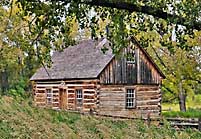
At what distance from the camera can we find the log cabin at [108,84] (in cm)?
2698

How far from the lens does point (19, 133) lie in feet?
39.6

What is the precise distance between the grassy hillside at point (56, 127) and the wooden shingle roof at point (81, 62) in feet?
32.3

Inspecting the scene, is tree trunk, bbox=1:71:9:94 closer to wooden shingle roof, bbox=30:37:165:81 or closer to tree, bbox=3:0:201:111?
wooden shingle roof, bbox=30:37:165:81

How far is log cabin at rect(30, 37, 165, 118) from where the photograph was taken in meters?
27.0

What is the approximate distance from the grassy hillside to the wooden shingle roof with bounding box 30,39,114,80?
9839 mm

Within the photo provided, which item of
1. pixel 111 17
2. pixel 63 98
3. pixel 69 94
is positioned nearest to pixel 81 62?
pixel 69 94

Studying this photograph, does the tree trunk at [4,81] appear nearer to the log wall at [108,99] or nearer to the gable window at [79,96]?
the log wall at [108,99]

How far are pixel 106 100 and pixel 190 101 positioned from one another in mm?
31078

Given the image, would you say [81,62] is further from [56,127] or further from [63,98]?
[56,127]

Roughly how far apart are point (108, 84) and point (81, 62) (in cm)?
322

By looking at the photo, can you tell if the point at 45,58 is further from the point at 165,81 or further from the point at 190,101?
the point at 190,101

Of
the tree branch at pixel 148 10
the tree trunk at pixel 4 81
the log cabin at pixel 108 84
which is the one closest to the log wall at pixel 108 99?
the log cabin at pixel 108 84

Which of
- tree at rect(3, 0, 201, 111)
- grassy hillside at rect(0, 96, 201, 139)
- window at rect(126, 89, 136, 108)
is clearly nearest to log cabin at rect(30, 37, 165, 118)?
window at rect(126, 89, 136, 108)

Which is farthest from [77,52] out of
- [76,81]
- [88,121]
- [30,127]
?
[30,127]
